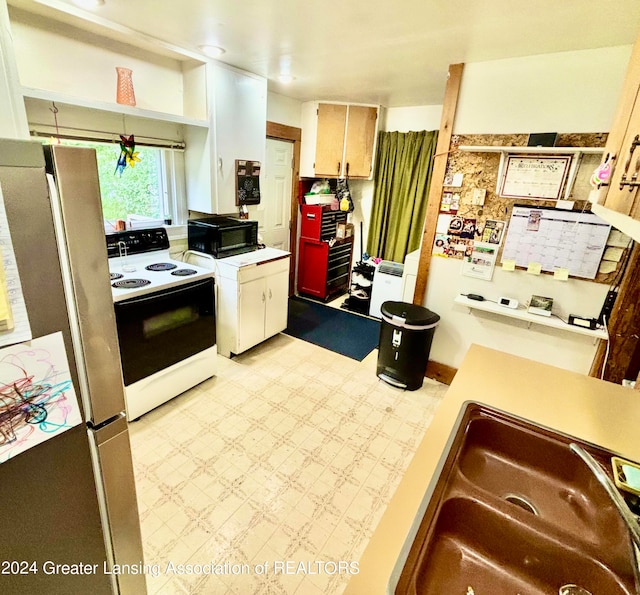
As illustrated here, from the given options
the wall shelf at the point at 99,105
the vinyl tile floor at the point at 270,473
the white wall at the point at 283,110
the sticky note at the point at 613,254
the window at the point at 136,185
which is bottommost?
the vinyl tile floor at the point at 270,473

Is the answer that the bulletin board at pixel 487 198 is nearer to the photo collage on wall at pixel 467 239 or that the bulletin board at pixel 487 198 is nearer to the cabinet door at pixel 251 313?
the photo collage on wall at pixel 467 239

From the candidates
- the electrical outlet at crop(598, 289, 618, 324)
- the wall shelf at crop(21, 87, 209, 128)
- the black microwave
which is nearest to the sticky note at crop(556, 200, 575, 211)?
the electrical outlet at crop(598, 289, 618, 324)

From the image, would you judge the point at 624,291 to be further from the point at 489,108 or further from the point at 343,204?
the point at 343,204

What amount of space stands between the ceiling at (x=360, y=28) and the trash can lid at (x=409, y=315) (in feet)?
5.63

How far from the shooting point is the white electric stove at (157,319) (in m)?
2.12

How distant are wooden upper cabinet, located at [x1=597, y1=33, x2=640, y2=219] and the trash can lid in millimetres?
1509

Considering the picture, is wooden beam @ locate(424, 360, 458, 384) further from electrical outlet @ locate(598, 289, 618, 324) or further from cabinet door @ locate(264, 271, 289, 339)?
cabinet door @ locate(264, 271, 289, 339)

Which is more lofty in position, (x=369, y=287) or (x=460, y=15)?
(x=460, y=15)

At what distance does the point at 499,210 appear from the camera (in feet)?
7.77

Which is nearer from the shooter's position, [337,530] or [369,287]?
[337,530]

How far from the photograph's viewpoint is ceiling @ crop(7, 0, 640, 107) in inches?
62.6

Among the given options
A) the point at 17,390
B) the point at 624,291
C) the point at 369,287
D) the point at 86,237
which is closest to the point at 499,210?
the point at 624,291

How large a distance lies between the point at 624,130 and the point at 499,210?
1.37 metres

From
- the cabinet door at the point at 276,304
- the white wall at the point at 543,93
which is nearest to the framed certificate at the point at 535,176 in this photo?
the white wall at the point at 543,93
